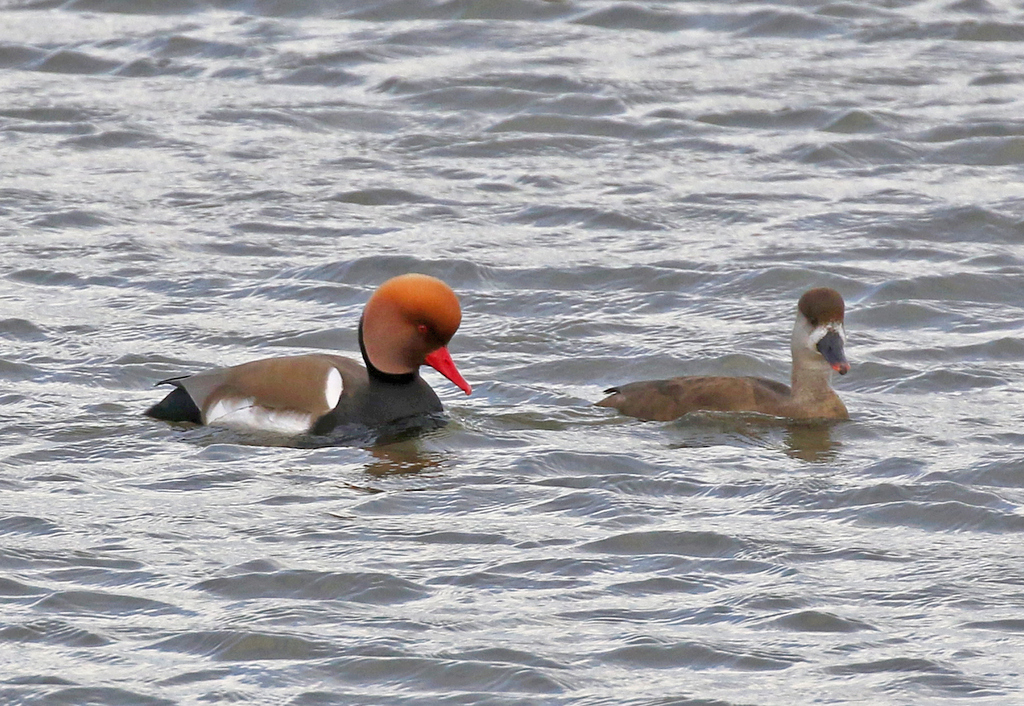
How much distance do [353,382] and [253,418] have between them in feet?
1.50

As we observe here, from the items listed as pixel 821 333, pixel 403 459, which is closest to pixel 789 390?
pixel 821 333

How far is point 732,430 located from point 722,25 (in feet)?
25.3

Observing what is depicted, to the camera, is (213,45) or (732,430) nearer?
(732,430)

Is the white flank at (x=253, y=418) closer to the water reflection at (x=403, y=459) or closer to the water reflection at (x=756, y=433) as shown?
the water reflection at (x=403, y=459)

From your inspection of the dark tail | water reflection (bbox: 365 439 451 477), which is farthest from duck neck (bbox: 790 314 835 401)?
the dark tail

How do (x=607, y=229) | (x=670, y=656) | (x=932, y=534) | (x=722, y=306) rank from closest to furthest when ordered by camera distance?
(x=670, y=656) → (x=932, y=534) → (x=722, y=306) → (x=607, y=229)

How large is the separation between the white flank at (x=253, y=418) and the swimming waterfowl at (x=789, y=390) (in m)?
1.33

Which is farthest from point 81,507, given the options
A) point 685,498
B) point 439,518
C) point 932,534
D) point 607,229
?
point 607,229

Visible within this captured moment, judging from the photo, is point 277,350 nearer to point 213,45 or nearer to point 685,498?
point 685,498

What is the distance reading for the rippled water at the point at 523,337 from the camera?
20.3 ft

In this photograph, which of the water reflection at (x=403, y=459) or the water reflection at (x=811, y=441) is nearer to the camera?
the water reflection at (x=403, y=459)

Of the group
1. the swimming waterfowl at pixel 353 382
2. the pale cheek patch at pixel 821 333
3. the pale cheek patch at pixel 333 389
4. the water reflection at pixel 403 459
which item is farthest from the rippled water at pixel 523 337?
the pale cheek patch at pixel 821 333

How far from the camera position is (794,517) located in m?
7.38

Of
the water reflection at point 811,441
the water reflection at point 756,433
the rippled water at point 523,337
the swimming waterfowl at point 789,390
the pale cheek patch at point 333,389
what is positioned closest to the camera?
the rippled water at point 523,337
